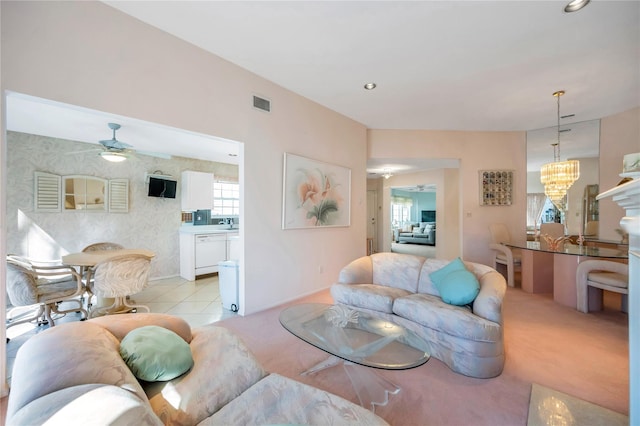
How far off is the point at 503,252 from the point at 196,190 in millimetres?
6075

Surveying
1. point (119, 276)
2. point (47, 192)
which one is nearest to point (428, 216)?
point (119, 276)

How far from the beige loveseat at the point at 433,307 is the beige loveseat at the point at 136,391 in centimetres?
104

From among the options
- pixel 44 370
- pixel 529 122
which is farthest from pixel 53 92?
pixel 529 122

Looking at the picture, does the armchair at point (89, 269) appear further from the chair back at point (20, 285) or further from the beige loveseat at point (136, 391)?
the beige loveseat at point (136, 391)

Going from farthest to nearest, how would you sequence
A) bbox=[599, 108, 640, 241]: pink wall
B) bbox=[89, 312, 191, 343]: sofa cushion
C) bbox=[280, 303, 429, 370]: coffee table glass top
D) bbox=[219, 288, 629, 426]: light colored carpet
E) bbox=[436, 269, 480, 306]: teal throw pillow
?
bbox=[599, 108, 640, 241]: pink wall < bbox=[436, 269, 480, 306]: teal throw pillow < bbox=[219, 288, 629, 426]: light colored carpet < bbox=[280, 303, 429, 370]: coffee table glass top < bbox=[89, 312, 191, 343]: sofa cushion

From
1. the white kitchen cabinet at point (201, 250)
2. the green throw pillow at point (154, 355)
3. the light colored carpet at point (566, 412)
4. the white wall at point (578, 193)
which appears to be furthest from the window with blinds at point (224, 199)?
→ the white wall at point (578, 193)

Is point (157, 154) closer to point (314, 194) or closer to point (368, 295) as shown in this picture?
point (314, 194)

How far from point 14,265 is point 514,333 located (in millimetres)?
5087

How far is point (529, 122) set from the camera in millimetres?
4887

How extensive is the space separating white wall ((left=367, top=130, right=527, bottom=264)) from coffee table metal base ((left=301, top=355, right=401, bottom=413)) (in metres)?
4.20

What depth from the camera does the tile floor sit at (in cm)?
284

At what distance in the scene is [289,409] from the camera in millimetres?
1184

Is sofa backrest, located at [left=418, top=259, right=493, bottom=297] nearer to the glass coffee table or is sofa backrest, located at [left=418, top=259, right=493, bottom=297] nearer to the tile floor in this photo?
the glass coffee table

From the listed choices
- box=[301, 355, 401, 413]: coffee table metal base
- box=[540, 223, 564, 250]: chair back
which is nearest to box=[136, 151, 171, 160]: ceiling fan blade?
box=[301, 355, 401, 413]: coffee table metal base
